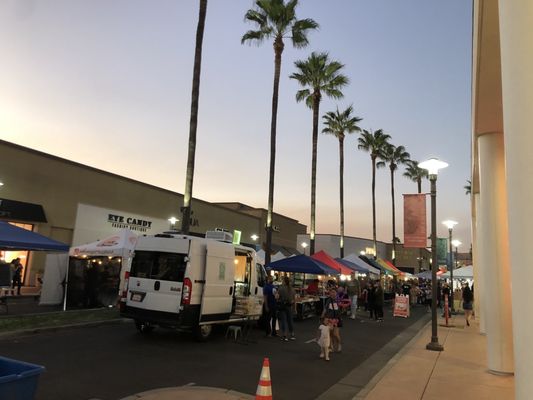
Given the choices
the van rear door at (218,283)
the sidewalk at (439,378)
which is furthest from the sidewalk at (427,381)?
the van rear door at (218,283)

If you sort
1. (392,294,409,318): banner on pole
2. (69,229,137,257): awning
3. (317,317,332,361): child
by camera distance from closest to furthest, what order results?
(317,317,332,361): child, (69,229,137,257): awning, (392,294,409,318): banner on pole

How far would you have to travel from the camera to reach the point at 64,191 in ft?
89.8

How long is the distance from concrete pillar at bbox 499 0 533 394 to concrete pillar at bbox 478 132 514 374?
6.01 metres

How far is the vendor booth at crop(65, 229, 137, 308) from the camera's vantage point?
1784cm

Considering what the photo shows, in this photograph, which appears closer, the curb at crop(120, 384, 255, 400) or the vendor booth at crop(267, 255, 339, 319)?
the curb at crop(120, 384, 255, 400)

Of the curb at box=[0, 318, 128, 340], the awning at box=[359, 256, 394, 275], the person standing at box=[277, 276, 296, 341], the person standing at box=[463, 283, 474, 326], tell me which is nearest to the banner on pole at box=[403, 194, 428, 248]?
the person standing at box=[277, 276, 296, 341]

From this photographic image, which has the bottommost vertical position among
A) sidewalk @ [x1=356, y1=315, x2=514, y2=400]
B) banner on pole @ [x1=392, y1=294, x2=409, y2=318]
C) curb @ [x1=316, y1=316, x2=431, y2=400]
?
curb @ [x1=316, y1=316, x2=431, y2=400]

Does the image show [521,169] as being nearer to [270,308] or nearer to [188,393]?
[188,393]

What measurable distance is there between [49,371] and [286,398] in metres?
4.20

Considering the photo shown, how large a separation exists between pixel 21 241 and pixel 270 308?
756 cm

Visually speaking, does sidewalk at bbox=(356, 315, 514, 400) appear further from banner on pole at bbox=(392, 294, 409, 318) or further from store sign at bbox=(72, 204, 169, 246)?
store sign at bbox=(72, 204, 169, 246)

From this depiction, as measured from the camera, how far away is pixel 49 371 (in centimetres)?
802

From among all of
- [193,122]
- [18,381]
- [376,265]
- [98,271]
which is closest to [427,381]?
[18,381]

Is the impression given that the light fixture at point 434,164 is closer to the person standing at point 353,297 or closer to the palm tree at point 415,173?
the person standing at point 353,297
